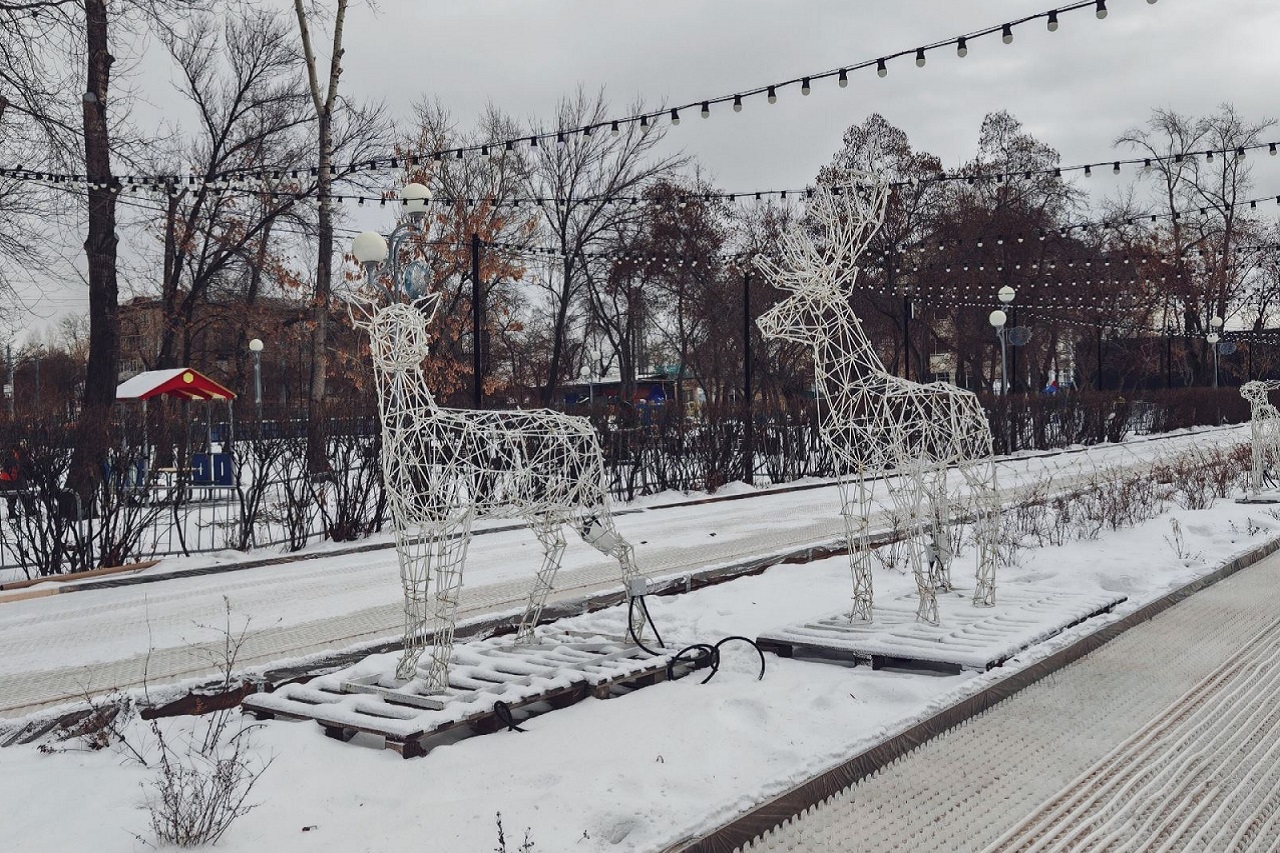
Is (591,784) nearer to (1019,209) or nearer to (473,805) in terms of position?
(473,805)

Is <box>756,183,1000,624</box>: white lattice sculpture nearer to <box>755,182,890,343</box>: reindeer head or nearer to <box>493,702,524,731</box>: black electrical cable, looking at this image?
<box>755,182,890,343</box>: reindeer head

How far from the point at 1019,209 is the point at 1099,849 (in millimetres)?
42361

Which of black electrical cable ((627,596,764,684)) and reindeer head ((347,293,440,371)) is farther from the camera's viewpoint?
black electrical cable ((627,596,764,684))

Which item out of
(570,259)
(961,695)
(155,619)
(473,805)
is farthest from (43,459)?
(570,259)

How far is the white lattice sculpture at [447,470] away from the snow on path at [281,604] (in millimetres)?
1260

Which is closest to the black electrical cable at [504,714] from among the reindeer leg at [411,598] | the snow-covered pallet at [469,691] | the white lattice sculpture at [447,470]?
the snow-covered pallet at [469,691]

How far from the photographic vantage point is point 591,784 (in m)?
3.85

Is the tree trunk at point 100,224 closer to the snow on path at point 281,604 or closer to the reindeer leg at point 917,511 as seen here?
the snow on path at point 281,604

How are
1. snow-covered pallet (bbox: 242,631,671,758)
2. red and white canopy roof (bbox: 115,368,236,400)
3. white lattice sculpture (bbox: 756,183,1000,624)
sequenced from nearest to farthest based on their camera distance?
snow-covered pallet (bbox: 242,631,671,758) → white lattice sculpture (bbox: 756,183,1000,624) → red and white canopy roof (bbox: 115,368,236,400)

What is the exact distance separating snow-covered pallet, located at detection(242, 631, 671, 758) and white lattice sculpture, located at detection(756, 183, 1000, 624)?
1.75 m

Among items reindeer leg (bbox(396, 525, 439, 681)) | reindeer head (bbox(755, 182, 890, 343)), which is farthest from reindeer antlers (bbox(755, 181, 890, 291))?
reindeer leg (bbox(396, 525, 439, 681))

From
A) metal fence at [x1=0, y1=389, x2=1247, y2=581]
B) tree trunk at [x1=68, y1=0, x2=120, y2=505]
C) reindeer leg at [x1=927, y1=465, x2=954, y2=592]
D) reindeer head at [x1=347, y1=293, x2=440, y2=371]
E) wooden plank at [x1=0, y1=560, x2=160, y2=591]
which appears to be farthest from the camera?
tree trunk at [x1=68, y1=0, x2=120, y2=505]

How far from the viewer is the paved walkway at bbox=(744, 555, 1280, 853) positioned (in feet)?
11.2

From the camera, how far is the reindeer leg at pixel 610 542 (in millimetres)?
5719
